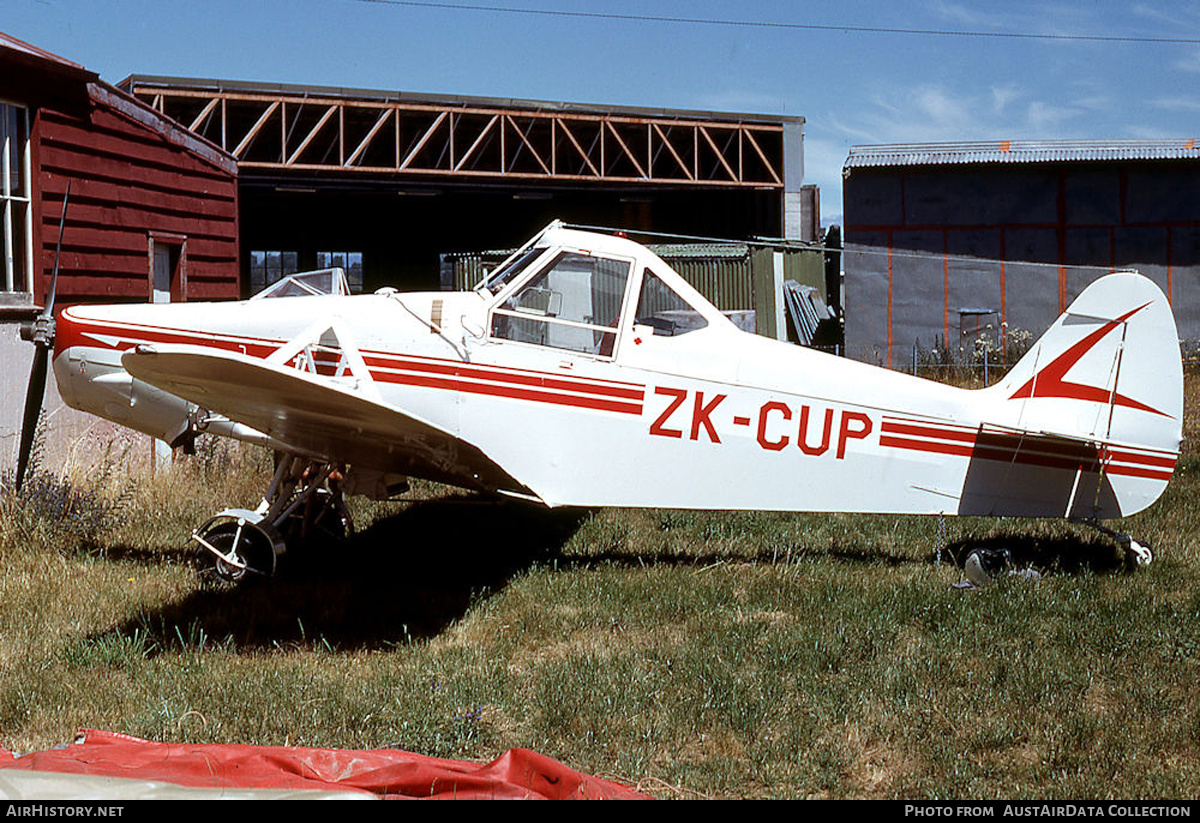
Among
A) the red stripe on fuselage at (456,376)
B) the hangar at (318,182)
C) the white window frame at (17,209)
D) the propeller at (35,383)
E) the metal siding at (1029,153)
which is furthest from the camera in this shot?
the metal siding at (1029,153)

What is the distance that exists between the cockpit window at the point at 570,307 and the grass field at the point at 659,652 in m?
1.59

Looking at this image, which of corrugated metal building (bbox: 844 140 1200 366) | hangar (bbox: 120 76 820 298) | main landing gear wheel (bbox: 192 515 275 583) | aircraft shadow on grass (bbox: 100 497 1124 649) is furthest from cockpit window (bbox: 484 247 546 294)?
→ corrugated metal building (bbox: 844 140 1200 366)

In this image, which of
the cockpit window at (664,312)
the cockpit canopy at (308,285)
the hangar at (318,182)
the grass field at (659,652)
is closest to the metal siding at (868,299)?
the hangar at (318,182)

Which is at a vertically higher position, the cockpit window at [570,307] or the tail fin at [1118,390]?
the cockpit window at [570,307]

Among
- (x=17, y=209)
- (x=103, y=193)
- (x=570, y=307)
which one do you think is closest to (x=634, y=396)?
(x=570, y=307)

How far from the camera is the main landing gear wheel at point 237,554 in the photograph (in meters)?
6.49

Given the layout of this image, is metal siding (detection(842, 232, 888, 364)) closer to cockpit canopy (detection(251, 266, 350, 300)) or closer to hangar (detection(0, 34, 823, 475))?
hangar (detection(0, 34, 823, 475))

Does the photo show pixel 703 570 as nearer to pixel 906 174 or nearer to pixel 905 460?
pixel 905 460

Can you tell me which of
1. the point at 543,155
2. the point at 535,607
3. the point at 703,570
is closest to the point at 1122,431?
the point at 703,570

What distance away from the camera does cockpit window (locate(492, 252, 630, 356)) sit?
632cm

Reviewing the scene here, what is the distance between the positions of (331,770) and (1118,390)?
Result: 5.30 meters

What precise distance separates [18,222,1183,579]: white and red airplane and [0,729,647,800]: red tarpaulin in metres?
2.57

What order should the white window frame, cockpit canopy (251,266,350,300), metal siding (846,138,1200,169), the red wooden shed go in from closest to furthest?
cockpit canopy (251,266,350,300) < the white window frame < the red wooden shed < metal siding (846,138,1200,169)

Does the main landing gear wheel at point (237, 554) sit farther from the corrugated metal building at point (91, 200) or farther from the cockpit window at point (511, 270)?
the corrugated metal building at point (91, 200)
